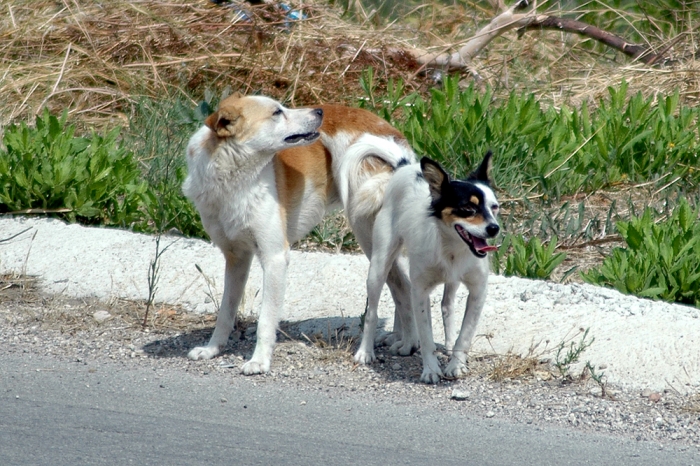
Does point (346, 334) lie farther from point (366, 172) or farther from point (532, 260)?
point (532, 260)

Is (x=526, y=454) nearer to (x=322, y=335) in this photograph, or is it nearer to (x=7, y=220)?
(x=322, y=335)

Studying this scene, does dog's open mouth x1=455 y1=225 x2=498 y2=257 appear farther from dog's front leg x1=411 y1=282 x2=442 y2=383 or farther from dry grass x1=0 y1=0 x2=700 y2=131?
dry grass x1=0 y1=0 x2=700 y2=131

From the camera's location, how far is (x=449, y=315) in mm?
5219

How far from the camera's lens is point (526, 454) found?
12.5 feet

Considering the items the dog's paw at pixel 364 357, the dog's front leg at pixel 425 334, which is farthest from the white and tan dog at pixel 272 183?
the dog's front leg at pixel 425 334

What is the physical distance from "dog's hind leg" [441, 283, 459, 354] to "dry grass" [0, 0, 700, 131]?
4.61m

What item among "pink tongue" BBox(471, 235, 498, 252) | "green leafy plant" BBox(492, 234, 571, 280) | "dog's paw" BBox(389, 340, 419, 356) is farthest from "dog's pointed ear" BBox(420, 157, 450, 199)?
"green leafy plant" BBox(492, 234, 571, 280)

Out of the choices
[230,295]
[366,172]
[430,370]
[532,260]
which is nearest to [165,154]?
[230,295]

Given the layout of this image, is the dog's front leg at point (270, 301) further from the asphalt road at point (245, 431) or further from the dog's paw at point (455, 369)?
the dog's paw at point (455, 369)

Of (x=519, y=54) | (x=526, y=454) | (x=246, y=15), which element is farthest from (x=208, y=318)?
(x=519, y=54)

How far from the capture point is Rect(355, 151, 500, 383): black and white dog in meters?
4.59

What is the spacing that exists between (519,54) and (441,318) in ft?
20.1

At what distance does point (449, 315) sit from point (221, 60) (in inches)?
225

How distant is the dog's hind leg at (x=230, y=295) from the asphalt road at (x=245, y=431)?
0.60 m
